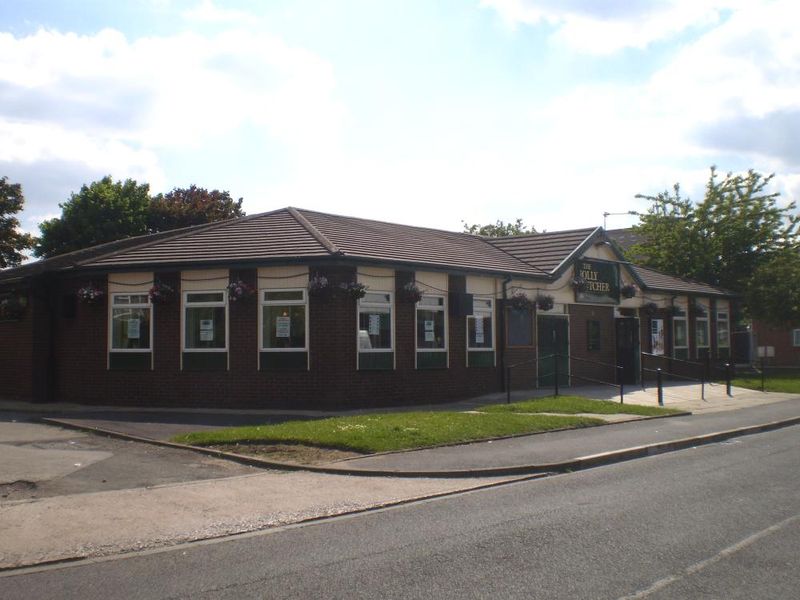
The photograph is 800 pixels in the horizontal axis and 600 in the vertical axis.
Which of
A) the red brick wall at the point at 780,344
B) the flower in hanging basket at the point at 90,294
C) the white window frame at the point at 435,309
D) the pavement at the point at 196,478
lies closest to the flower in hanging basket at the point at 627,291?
the white window frame at the point at 435,309

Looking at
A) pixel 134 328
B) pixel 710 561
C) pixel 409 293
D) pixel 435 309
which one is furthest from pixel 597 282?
pixel 710 561

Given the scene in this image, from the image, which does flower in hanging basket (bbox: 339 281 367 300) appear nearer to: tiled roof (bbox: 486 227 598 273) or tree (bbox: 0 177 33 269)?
tiled roof (bbox: 486 227 598 273)

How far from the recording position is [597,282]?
27062 mm

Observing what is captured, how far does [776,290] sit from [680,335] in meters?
7.76

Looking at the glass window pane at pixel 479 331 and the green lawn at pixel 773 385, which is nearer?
the glass window pane at pixel 479 331

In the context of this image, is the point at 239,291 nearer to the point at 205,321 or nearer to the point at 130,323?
the point at 205,321

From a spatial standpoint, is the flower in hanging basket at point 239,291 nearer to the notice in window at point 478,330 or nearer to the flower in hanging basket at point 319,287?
the flower in hanging basket at point 319,287

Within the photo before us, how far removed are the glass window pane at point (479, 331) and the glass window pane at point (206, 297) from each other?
6.54 meters

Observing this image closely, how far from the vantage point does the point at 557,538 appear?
25.3ft

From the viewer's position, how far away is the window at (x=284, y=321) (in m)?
19.0

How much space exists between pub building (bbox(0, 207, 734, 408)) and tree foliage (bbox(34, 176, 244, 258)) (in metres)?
18.5

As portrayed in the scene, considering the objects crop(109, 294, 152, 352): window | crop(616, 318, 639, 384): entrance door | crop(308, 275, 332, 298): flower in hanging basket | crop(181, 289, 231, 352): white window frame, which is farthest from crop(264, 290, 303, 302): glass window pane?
crop(616, 318, 639, 384): entrance door

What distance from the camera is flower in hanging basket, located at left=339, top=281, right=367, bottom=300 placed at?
1856 centimetres

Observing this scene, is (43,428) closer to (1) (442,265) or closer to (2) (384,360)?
(2) (384,360)
